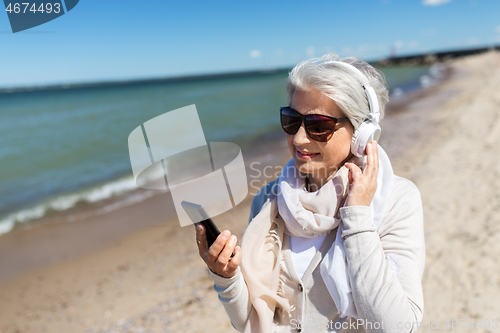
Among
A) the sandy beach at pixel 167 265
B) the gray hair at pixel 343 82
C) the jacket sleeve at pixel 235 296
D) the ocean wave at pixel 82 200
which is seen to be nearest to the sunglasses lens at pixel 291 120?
the gray hair at pixel 343 82

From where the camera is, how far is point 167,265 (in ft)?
16.7

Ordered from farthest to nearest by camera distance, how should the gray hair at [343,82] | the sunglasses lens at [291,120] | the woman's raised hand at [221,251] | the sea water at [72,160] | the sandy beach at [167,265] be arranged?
the sea water at [72,160] < the sandy beach at [167,265] < the sunglasses lens at [291,120] < the gray hair at [343,82] < the woman's raised hand at [221,251]

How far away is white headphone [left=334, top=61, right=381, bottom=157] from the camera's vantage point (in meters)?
1.43

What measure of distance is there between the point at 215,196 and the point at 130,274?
4507 mm

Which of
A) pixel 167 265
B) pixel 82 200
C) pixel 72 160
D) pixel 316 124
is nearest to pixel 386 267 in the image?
pixel 316 124

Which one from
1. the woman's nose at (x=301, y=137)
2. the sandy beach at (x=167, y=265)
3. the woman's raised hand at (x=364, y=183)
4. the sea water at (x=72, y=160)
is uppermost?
the woman's nose at (x=301, y=137)

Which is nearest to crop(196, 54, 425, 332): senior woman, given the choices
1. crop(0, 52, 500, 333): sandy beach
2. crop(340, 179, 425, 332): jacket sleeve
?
crop(340, 179, 425, 332): jacket sleeve

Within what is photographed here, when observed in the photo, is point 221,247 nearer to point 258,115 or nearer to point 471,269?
point 471,269

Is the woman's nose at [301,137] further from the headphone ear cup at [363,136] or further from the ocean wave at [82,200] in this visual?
the ocean wave at [82,200]

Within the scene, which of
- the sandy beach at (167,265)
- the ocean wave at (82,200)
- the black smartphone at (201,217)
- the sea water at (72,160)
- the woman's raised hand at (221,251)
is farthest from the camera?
the sea water at (72,160)

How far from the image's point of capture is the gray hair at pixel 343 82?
1415 millimetres

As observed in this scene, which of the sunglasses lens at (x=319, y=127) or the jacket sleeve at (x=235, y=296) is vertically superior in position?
the sunglasses lens at (x=319, y=127)

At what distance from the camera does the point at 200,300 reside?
4105 mm

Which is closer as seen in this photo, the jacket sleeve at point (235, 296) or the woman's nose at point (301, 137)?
the jacket sleeve at point (235, 296)
